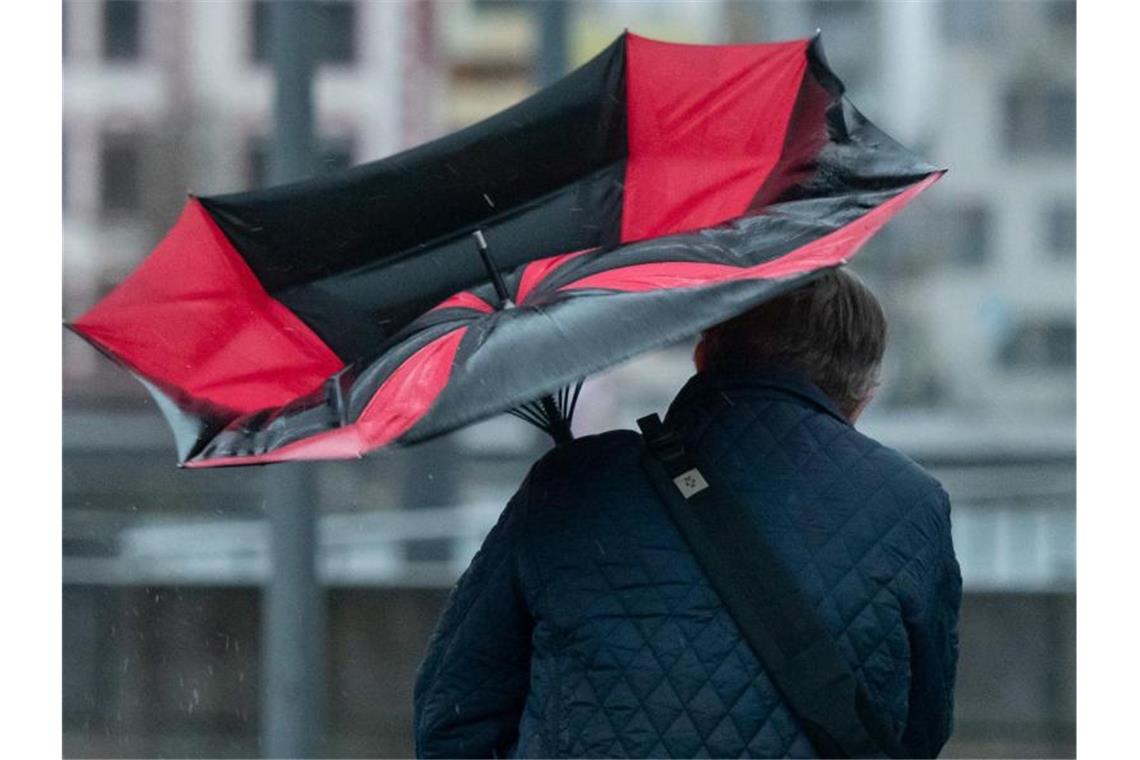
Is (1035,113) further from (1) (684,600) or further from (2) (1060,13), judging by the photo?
(1) (684,600)

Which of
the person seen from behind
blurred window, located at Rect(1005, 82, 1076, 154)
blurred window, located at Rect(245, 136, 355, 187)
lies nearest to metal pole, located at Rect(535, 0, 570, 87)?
the person seen from behind

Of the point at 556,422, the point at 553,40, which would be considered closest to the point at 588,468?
the point at 556,422

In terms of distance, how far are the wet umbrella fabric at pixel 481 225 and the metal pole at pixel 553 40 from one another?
397cm

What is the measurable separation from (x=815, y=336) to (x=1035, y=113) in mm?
19678

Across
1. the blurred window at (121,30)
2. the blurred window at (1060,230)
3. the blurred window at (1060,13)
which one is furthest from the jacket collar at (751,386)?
the blurred window at (121,30)

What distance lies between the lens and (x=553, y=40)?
651 cm

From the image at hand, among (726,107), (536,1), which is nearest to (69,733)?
(536,1)

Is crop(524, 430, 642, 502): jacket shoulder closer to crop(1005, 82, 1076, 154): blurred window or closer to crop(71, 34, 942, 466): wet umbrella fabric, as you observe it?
crop(71, 34, 942, 466): wet umbrella fabric

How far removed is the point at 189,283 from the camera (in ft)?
8.33

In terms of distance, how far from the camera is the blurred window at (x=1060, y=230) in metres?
20.8

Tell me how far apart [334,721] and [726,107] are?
6.53 metres

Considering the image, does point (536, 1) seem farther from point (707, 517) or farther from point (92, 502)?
point (92, 502)

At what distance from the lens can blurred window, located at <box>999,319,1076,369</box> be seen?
21.7 m

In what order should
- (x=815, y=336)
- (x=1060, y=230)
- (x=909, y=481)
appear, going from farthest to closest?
(x=1060, y=230), (x=815, y=336), (x=909, y=481)
